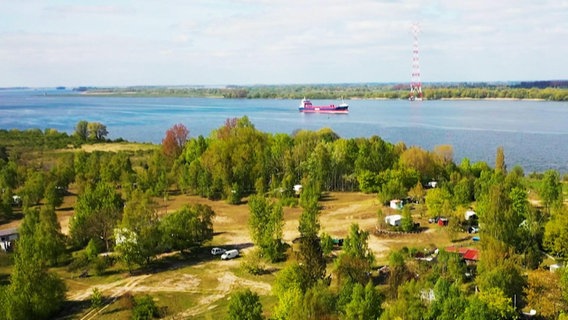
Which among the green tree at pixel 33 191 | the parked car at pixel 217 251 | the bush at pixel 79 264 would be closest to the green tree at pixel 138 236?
the bush at pixel 79 264

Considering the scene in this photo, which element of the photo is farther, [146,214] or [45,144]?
[45,144]

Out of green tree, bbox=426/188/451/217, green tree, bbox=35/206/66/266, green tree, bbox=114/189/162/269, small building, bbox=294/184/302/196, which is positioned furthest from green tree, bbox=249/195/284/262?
small building, bbox=294/184/302/196

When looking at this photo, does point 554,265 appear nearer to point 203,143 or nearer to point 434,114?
point 203,143

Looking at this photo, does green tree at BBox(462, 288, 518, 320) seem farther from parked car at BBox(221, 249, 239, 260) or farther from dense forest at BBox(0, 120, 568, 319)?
parked car at BBox(221, 249, 239, 260)

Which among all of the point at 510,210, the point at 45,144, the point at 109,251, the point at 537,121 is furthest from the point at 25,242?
the point at 537,121

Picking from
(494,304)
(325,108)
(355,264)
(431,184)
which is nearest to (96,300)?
(355,264)

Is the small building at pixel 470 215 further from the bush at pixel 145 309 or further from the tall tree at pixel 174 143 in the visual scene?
the tall tree at pixel 174 143

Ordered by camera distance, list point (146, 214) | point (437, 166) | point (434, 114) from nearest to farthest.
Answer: point (146, 214) < point (437, 166) < point (434, 114)
